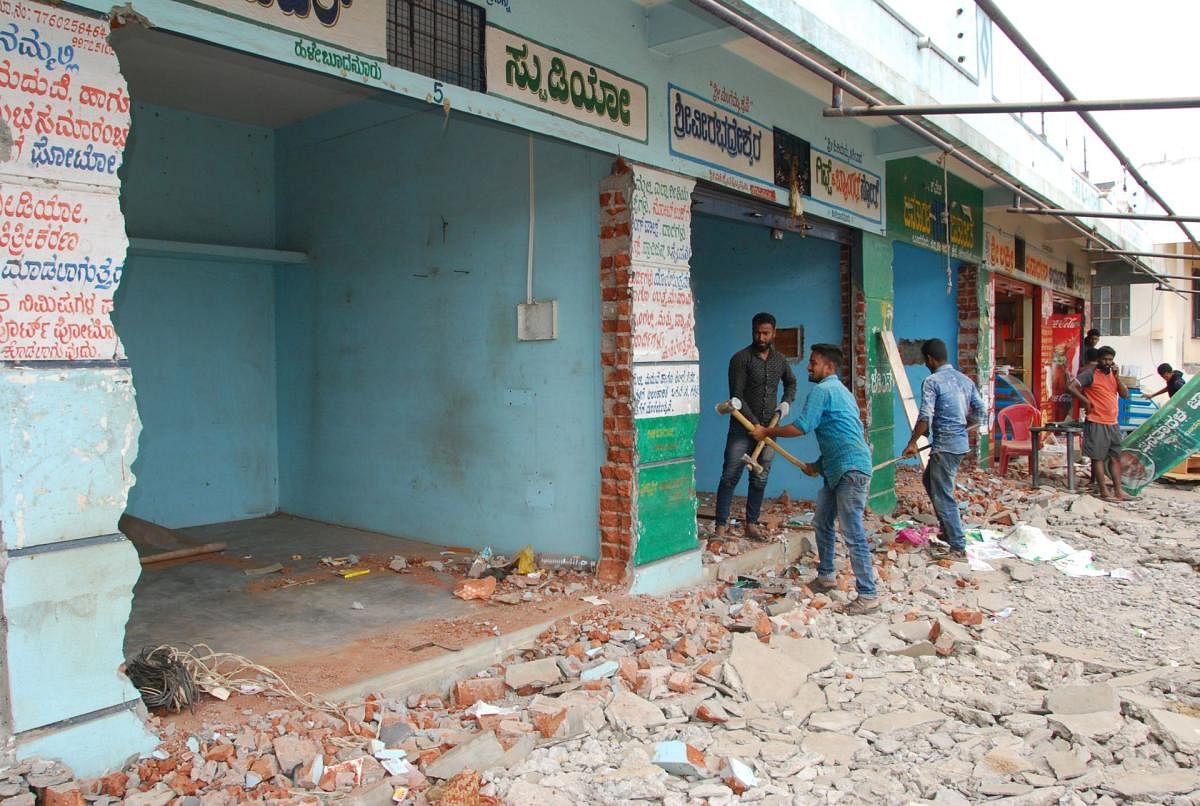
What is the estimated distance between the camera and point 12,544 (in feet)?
9.27

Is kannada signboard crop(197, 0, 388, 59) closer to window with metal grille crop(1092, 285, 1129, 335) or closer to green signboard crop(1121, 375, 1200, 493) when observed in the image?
green signboard crop(1121, 375, 1200, 493)

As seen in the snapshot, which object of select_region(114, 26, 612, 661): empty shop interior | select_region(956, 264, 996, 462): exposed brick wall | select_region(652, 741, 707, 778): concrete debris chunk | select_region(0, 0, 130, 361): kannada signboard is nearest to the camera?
select_region(0, 0, 130, 361): kannada signboard

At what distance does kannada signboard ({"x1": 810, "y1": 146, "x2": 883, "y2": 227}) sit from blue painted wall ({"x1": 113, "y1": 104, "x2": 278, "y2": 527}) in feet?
16.6

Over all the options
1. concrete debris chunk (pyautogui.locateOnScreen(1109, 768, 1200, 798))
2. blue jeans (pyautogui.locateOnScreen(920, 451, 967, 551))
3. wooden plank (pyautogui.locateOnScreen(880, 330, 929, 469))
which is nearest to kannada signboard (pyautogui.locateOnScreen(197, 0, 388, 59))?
concrete debris chunk (pyautogui.locateOnScreen(1109, 768, 1200, 798))

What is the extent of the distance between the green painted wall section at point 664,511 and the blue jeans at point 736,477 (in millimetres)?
1111

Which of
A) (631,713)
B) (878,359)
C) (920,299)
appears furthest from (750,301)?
(631,713)

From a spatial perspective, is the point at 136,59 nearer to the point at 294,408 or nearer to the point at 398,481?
the point at 294,408

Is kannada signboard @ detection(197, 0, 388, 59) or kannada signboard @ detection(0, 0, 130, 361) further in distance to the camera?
kannada signboard @ detection(197, 0, 388, 59)

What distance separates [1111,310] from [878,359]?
1695cm

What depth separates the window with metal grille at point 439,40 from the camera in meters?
4.09

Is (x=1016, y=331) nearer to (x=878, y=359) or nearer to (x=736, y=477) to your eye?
(x=878, y=359)

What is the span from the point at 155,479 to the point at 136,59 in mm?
3352

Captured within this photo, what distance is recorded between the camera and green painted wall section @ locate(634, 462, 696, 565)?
547 centimetres

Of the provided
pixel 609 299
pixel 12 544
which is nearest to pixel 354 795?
pixel 12 544
